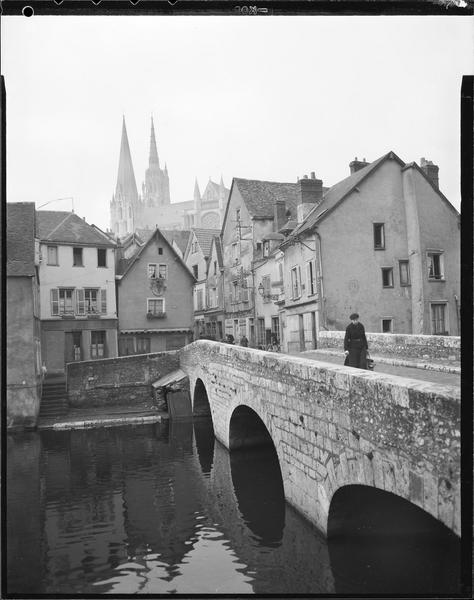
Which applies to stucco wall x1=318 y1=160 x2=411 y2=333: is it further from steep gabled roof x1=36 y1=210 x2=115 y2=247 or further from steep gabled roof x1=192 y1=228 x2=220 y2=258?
steep gabled roof x1=192 y1=228 x2=220 y2=258

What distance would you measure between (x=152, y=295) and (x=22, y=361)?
12312mm

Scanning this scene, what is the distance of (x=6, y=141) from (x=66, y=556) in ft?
22.6

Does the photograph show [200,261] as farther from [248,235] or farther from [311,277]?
[311,277]

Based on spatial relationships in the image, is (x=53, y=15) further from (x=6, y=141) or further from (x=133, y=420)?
(x=133, y=420)

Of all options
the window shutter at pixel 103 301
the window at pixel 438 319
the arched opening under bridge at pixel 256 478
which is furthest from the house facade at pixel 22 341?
the window at pixel 438 319

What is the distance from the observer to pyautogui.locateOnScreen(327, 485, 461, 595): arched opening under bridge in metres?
6.22

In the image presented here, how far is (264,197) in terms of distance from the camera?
31.6m

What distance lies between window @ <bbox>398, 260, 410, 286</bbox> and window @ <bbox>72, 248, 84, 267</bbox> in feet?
52.9

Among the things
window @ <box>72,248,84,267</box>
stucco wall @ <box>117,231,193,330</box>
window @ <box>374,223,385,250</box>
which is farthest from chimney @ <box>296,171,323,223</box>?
window @ <box>72,248,84,267</box>

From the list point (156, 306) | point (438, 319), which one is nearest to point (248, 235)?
point (156, 306)

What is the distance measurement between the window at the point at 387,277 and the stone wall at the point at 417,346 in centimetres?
582

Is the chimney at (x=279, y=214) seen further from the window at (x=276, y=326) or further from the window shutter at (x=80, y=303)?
the window shutter at (x=80, y=303)

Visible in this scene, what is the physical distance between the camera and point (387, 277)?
2091 cm

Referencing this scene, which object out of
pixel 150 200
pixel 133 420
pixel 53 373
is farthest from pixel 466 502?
pixel 150 200
